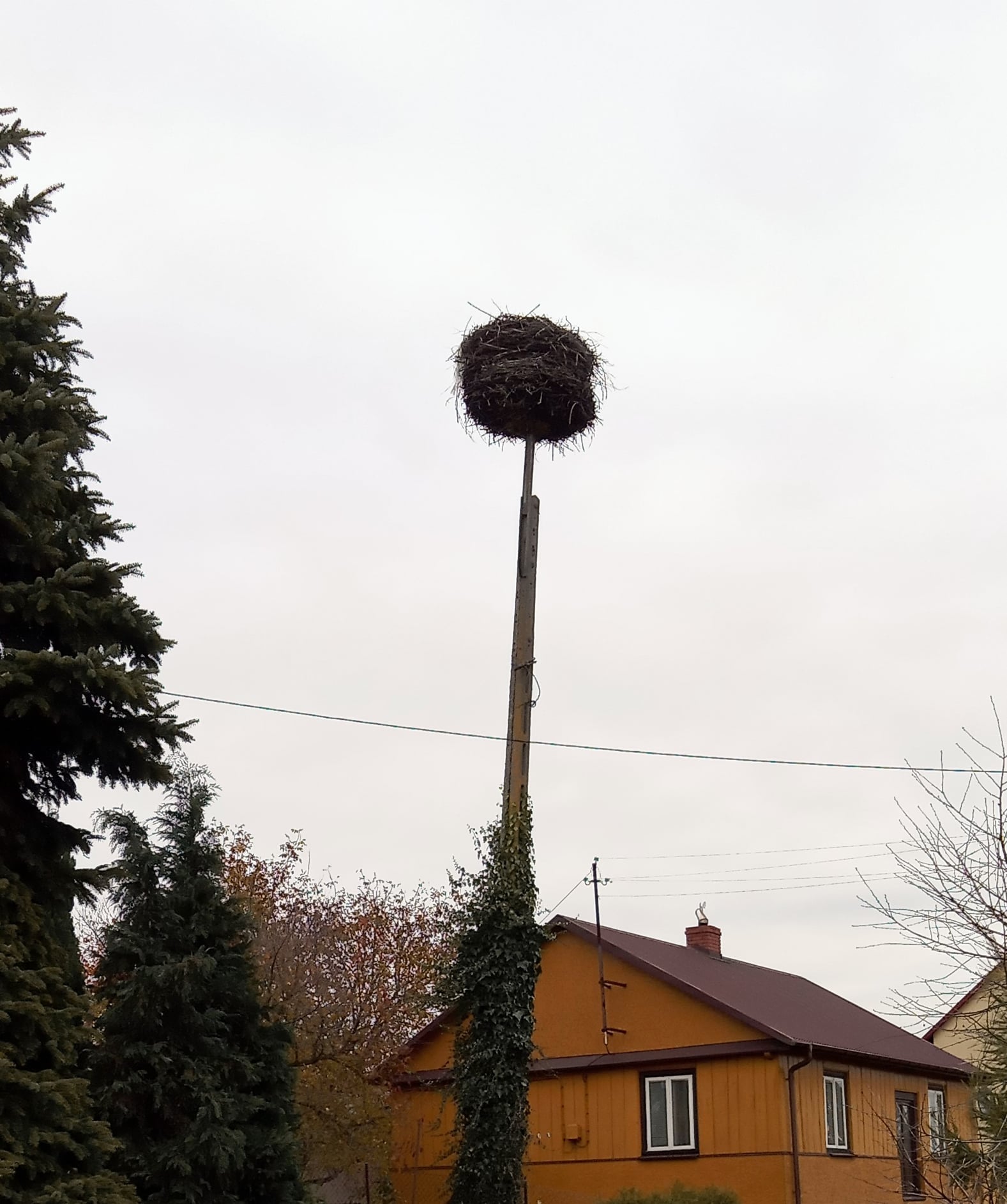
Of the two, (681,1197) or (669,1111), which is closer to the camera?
(681,1197)

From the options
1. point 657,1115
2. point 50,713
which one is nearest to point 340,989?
point 657,1115

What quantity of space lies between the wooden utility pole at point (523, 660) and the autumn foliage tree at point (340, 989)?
617 cm

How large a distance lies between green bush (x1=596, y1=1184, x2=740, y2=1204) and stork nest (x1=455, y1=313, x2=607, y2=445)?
994 cm

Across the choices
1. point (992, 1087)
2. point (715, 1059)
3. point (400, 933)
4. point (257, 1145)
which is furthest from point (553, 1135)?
point (992, 1087)

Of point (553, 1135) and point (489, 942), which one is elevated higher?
point (489, 942)

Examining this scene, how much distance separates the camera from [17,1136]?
8656 millimetres

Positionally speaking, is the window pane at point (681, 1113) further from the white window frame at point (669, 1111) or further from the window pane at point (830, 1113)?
the window pane at point (830, 1113)

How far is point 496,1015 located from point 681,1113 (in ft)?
25.7

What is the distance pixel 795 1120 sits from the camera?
67.8ft

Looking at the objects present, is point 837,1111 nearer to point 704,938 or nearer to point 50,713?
point 704,938

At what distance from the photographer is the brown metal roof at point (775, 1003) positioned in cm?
2175

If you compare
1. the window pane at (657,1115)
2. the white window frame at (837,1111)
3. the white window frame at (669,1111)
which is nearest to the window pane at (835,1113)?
the white window frame at (837,1111)

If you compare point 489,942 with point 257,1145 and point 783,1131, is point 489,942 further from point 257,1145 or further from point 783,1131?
point 783,1131

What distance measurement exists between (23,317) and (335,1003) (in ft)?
52.9
